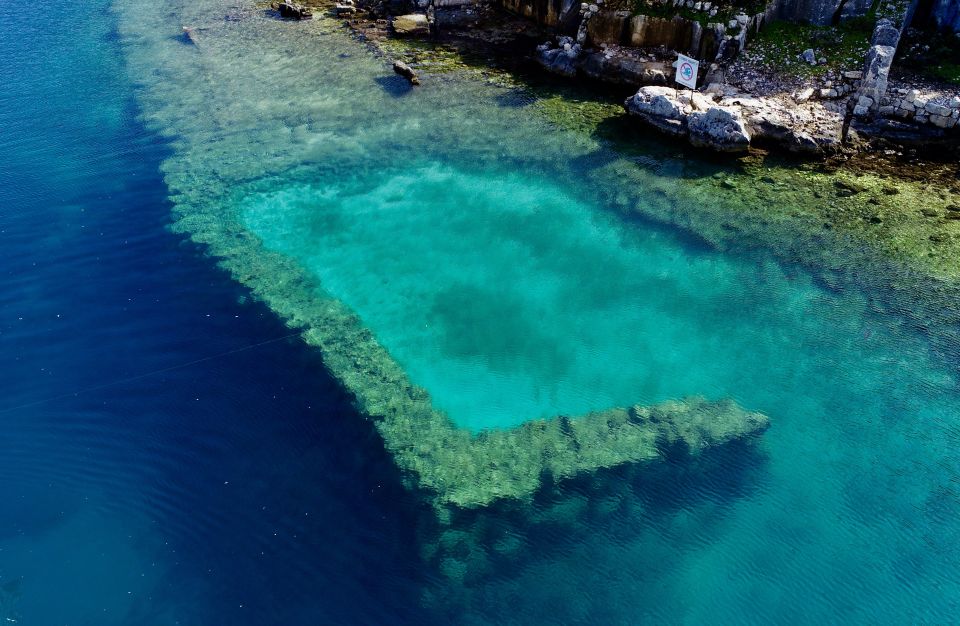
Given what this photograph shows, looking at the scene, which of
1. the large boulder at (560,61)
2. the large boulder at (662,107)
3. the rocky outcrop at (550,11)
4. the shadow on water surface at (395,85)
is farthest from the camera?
the rocky outcrop at (550,11)

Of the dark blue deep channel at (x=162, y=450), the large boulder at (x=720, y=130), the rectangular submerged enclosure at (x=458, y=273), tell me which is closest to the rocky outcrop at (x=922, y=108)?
the large boulder at (x=720, y=130)

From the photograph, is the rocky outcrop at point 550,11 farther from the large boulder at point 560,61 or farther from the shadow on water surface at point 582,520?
the shadow on water surface at point 582,520

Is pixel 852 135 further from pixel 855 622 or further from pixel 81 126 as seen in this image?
pixel 81 126

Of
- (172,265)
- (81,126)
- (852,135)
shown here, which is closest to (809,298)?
(852,135)

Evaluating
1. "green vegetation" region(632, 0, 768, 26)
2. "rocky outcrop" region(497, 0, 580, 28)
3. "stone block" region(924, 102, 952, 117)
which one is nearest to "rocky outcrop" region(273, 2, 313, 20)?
"rocky outcrop" region(497, 0, 580, 28)

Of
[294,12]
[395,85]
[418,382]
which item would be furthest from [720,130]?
[294,12]

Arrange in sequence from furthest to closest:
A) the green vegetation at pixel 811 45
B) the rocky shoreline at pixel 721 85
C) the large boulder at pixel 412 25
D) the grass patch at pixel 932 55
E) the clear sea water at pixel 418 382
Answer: the large boulder at pixel 412 25 < the green vegetation at pixel 811 45 < the grass patch at pixel 932 55 < the rocky shoreline at pixel 721 85 < the clear sea water at pixel 418 382

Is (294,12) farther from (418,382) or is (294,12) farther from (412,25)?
(418,382)
